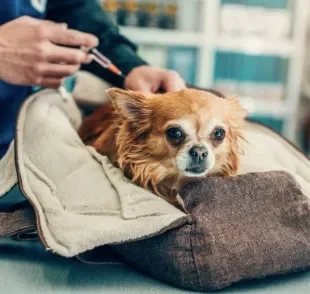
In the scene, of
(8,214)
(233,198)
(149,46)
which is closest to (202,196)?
(233,198)

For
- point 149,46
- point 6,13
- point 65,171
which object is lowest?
point 149,46

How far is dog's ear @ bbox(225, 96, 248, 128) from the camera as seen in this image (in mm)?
1076

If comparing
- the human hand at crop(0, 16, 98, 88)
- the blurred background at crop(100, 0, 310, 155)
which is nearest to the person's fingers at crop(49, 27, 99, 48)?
the human hand at crop(0, 16, 98, 88)

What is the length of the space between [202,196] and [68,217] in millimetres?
202

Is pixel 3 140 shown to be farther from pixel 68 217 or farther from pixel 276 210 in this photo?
pixel 276 210

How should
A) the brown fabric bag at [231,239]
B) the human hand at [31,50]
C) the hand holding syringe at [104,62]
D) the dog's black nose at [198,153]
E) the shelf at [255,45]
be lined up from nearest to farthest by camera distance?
the brown fabric bag at [231,239]
the dog's black nose at [198,153]
the human hand at [31,50]
the hand holding syringe at [104,62]
the shelf at [255,45]

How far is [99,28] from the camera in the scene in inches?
56.0

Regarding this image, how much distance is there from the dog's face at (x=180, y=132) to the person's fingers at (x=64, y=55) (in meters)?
0.17

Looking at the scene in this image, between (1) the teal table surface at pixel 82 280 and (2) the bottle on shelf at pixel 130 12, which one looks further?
(2) the bottle on shelf at pixel 130 12

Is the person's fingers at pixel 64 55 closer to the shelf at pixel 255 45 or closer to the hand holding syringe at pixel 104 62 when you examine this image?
the hand holding syringe at pixel 104 62

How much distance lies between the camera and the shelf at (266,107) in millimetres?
2904

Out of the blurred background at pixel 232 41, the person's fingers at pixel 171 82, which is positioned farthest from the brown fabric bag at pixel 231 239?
the blurred background at pixel 232 41

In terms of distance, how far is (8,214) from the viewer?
90 centimetres

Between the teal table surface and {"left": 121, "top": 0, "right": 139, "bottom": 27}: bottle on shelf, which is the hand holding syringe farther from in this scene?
{"left": 121, "top": 0, "right": 139, "bottom": 27}: bottle on shelf
